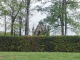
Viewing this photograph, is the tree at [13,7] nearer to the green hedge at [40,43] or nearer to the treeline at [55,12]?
the treeline at [55,12]

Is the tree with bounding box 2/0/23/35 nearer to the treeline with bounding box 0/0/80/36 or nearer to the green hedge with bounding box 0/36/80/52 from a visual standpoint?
the treeline with bounding box 0/0/80/36

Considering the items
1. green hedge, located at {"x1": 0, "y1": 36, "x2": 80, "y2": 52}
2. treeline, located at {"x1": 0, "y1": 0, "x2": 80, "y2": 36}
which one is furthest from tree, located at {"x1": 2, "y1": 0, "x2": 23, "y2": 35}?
green hedge, located at {"x1": 0, "y1": 36, "x2": 80, "y2": 52}

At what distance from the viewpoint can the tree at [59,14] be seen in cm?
2740

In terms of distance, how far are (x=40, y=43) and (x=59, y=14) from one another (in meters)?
9.44

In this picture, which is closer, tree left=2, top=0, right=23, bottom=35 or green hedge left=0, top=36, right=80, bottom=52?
green hedge left=0, top=36, right=80, bottom=52

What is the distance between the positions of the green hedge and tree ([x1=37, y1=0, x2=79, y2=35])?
7897 millimetres

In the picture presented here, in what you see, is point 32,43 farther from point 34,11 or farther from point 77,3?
point 77,3

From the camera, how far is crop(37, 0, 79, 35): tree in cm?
2740

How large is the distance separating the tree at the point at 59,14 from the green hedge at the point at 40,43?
790 centimetres

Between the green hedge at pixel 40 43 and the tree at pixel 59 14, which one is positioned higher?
the tree at pixel 59 14

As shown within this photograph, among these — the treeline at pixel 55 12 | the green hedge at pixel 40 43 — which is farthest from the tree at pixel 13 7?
the green hedge at pixel 40 43

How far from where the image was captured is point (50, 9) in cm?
2827

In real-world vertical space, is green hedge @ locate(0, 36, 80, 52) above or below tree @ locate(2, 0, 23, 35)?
below

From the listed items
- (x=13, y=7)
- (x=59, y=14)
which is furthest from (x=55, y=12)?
(x=13, y=7)
